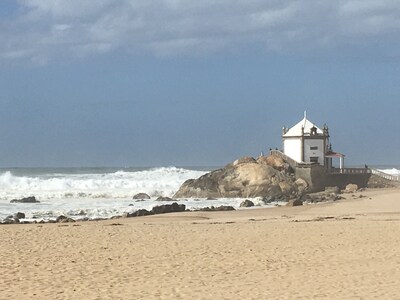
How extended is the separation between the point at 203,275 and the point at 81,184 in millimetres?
51468

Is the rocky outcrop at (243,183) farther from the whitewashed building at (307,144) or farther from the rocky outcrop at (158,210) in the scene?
the rocky outcrop at (158,210)

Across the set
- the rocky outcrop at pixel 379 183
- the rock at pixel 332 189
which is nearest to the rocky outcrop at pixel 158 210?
the rock at pixel 332 189

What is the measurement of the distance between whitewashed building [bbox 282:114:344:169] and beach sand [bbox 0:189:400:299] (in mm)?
32999

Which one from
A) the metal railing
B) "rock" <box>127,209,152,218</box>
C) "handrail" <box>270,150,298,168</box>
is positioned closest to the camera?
"rock" <box>127,209,152,218</box>

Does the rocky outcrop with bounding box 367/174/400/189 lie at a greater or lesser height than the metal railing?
lesser

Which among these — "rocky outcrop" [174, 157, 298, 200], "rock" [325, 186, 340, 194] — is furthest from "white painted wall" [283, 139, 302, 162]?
"rocky outcrop" [174, 157, 298, 200]

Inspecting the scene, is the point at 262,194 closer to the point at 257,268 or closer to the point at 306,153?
the point at 306,153

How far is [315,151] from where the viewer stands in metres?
54.3

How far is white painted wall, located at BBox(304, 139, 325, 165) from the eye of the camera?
54031mm

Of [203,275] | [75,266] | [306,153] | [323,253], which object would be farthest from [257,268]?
[306,153]

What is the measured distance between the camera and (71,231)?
20.2 m

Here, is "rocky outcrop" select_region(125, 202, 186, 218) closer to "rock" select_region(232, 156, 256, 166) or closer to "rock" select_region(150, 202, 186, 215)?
"rock" select_region(150, 202, 186, 215)

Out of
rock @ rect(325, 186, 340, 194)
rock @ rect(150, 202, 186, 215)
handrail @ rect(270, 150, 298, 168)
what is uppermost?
handrail @ rect(270, 150, 298, 168)

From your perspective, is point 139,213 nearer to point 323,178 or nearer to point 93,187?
point 323,178
